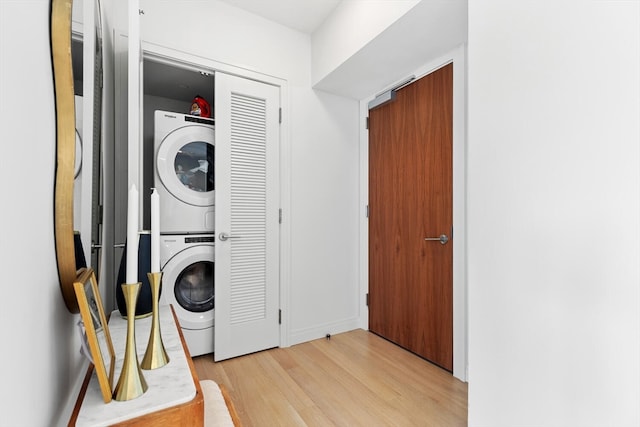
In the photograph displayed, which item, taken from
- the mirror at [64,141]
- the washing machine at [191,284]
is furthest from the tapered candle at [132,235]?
the washing machine at [191,284]

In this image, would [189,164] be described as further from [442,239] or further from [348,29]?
[442,239]

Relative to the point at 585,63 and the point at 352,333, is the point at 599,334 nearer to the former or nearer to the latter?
the point at 585,63

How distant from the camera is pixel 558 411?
106cm

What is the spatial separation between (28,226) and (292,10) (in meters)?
2.48

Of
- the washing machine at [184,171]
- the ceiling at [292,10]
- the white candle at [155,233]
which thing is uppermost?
the ceiling at [292,10]

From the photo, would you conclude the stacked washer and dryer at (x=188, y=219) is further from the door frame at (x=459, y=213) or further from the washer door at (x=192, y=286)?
the door frame at (x=459, y=213)

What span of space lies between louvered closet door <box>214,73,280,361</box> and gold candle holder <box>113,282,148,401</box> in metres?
1.64

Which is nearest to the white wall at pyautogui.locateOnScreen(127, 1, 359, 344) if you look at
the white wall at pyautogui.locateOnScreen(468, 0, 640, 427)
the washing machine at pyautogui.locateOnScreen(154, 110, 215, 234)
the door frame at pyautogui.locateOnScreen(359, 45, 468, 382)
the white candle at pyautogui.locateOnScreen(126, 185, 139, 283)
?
the washing machine at pyautogui.locateOnScreen(154, 110, 215, 234)

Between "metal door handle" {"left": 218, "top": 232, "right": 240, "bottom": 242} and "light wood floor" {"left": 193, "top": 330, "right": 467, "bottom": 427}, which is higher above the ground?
"metal door handle" {"left": 218, "top": 232, "right": 240, "bottom": 242}

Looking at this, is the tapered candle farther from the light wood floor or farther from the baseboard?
the baseboard

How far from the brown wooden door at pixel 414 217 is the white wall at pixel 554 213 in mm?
836

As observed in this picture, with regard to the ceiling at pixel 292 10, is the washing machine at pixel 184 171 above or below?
below

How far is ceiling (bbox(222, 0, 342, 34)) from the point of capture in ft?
7.55

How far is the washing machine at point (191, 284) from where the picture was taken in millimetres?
2184
